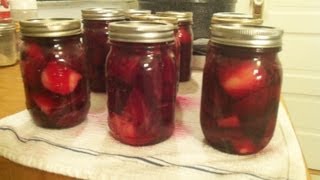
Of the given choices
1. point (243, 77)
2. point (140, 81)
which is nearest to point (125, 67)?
point (140, 81)

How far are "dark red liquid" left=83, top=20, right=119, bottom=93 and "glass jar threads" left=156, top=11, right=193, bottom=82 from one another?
0.35 feet

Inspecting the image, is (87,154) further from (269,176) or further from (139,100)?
(269,176)

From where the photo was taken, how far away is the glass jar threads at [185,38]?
593 mm

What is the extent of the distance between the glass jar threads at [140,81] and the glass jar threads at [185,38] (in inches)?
7.8

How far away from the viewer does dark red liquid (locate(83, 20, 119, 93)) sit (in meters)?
0.54

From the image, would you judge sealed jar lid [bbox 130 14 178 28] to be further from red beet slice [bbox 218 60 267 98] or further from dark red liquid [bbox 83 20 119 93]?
red beet slice [bbox 218 60 267 98]

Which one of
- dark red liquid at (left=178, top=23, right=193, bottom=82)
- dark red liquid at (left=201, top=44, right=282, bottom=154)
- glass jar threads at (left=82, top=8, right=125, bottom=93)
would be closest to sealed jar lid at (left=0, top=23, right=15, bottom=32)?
glass jar threads at (left=82, top=8, right=125, bottom=93)

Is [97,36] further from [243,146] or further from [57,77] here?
[243,146]

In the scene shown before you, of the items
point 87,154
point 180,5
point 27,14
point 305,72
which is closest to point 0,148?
point 87,154

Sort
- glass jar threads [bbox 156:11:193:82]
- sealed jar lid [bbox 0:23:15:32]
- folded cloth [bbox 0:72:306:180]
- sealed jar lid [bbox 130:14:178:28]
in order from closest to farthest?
folded cloth [bbox 0:72:306:180] < sealed jar lid [bbox 130:14:178:28] < glass jar threads [bbox 156:11:193:82] < sealed jar lid [bbox 0:23:15:32]

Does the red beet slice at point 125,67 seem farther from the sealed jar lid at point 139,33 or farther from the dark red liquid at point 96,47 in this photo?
the dark red liquid at point 96,47

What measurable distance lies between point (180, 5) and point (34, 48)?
19.7 inches

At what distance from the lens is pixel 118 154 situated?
38cm

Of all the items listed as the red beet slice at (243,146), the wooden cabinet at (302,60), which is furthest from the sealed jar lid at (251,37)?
the wooden cabinet at (302,60)
